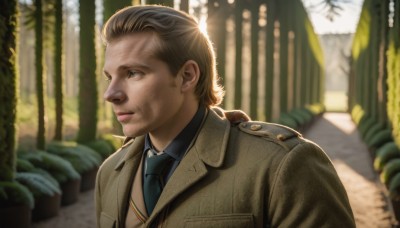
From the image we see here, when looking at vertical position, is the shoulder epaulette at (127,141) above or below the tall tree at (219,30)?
below

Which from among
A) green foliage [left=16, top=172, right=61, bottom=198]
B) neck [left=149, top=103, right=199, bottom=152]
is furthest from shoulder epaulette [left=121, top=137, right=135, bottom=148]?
green foliage [left=16, top=172, right=61, bottom=198]

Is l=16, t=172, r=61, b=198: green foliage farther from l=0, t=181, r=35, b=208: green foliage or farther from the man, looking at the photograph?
the man

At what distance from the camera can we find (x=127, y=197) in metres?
2.29

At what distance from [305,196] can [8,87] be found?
706 cm

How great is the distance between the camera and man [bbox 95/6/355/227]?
192cm

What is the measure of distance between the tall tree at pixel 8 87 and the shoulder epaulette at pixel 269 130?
647 centimetres

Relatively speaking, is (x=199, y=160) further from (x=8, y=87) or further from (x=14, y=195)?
(x=8, y=87)

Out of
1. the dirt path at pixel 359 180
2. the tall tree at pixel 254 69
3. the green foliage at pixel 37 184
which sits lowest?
the dirt path at pixel 359 180

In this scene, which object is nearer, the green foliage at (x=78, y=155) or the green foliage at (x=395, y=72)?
the green foliage at (x=395, y=72)

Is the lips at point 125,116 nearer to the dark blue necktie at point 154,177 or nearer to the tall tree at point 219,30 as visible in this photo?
the dark blue necktie at point 154,177

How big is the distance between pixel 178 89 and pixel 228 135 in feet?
1.02

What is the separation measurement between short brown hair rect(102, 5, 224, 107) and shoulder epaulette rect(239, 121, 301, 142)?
0.28m

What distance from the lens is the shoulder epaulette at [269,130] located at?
208cm

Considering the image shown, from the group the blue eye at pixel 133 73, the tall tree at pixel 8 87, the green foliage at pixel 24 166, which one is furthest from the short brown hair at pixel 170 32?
the green foliage at pixel 24 166
